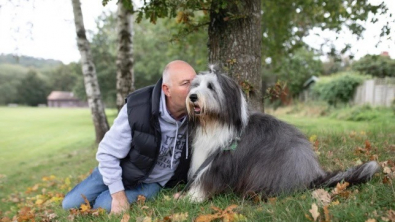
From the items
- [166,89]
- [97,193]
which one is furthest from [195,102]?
[97,193]

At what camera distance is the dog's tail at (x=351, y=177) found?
2.81 metres

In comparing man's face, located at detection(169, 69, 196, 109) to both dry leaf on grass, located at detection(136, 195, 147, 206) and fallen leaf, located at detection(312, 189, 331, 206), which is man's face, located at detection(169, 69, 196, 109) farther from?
fallen leaf, located at detection(312, 189, 331, 206)

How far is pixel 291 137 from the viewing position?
2.93 meters

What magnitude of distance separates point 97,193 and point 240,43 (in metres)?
2.49

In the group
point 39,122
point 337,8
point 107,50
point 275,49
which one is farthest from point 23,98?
point 337,8

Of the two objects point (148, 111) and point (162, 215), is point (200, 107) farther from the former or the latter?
point (162, 215)

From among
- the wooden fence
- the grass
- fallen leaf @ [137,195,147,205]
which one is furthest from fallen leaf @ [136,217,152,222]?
the wooden fence

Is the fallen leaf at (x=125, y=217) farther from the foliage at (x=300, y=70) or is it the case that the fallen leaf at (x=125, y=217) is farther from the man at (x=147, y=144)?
the foliage at (x=300, y=70)

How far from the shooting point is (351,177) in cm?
282

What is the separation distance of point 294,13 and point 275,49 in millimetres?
1011

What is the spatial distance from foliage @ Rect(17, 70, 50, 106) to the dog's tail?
Result: 1695 cm

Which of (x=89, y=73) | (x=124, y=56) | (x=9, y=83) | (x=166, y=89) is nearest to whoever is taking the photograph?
(x=166, y=89)

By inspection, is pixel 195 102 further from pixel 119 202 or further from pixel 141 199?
pixel 119 202

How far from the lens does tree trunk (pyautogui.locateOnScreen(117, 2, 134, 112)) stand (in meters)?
9.01
